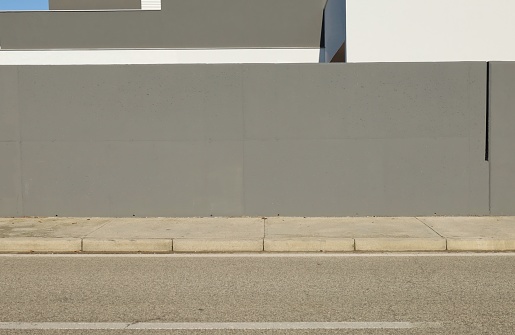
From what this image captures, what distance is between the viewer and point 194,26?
68.4ft

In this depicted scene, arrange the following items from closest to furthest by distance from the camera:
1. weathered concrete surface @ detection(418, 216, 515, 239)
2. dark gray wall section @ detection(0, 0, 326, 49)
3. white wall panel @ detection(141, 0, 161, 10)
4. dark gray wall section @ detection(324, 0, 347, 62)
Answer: weathered concrete surface @ detection(418, 216, 515, 239)
dark gray wall section @ detection(324, 0, 347, 62)
dark gray wall section @ detection(0, 0, 326, 49)
white wall panel @ detection(141, 0, 161, 10)

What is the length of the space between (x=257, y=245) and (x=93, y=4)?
2048 cm

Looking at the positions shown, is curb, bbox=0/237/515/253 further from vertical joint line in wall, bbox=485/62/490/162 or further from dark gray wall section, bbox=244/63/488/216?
vertical joint line in wall, bbox=485/62/490/162

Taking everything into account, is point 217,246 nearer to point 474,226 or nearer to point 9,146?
point 474,226

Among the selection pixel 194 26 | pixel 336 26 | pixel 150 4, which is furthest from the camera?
pixel 150 4

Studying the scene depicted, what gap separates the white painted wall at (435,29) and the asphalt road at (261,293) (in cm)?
594

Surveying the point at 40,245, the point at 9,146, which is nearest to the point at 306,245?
the point at 40,245

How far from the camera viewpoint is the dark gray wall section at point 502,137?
882 centimetres

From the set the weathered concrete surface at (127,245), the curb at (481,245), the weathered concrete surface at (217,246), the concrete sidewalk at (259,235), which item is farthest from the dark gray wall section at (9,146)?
the curb at (481,245)

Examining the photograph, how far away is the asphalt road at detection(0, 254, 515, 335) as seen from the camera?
4301 mm

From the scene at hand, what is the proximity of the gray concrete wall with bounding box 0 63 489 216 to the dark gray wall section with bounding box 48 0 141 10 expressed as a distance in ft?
49.8

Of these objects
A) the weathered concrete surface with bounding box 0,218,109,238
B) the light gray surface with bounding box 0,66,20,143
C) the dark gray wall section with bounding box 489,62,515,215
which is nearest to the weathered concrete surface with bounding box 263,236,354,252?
the weathered concrete surface with bounding box 0,218,109,238

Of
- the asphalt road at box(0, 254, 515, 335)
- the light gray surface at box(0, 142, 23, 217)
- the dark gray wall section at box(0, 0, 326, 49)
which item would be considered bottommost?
the asphalt road at box(0, 254, 515, 335)

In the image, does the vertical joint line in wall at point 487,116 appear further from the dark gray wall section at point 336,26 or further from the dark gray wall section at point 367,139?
the dark gray wall section at point 336,26
